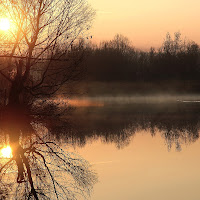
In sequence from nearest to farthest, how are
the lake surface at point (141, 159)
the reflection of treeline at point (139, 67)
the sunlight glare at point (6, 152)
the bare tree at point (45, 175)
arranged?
the bare tree at point (45, 175) → the lake surface at point (141, 159) → the sunlight glare at point (6, 152) → the reflection of treeline at point (139, 67)

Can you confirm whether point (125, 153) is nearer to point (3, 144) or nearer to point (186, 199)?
point (3, 144)

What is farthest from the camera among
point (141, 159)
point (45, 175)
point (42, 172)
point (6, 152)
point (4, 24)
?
point (4, 24)

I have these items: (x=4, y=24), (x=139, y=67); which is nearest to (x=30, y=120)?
(x=4, y=24)

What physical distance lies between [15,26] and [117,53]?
44016mm

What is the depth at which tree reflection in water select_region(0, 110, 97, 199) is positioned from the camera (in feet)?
21.0

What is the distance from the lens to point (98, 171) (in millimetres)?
7875

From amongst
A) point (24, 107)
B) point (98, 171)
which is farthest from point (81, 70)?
point (98, 171)

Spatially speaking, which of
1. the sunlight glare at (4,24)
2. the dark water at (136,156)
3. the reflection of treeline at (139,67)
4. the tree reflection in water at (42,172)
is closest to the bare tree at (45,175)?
the tree reflection in water at (42,172)

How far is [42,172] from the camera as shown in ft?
24.7

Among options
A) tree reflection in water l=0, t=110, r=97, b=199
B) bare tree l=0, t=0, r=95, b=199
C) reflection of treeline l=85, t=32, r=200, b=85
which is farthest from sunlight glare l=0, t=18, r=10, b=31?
reflection of treeline l=85, t=32, r=200, b=85

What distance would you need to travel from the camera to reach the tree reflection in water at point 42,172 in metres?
6.40

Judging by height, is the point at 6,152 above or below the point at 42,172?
above

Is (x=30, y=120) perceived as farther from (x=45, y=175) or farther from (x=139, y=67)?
(x=139, y=67)

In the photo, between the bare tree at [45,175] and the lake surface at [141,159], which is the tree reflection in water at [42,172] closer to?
the bare tree at [45,175]
